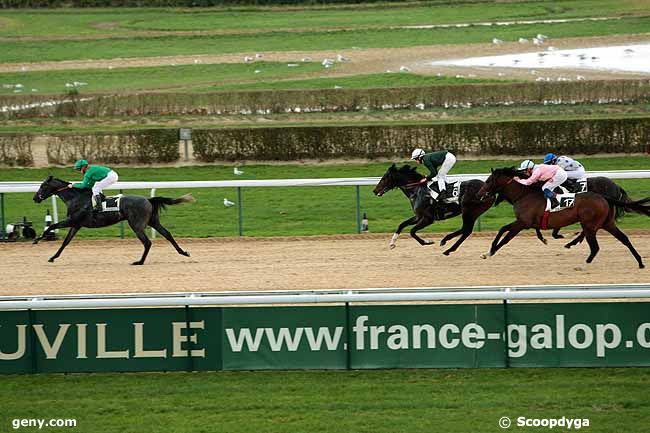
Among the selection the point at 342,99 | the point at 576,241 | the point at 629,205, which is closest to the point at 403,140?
the point at 342,99

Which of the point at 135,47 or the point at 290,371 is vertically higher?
the point at 135,47

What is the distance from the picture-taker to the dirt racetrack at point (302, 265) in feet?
43.4

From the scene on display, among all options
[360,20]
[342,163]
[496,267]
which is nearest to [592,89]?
[342,163]

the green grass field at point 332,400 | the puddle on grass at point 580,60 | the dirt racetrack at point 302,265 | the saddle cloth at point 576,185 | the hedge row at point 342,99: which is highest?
the puddle on grass at point 580,60

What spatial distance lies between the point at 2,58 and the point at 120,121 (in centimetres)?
1326

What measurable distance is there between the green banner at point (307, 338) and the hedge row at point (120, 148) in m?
11.8

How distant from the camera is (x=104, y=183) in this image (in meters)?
14.8

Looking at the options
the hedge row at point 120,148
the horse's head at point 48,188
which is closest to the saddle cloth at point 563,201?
the horse's head at point 48,188

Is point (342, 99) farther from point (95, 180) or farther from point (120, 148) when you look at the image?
point (95, 180)

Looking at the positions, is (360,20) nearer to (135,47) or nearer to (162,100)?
(135,47)

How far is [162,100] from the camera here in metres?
27.4

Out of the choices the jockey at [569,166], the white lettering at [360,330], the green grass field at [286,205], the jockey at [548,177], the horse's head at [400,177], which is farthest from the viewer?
the green grass field at [286,205]

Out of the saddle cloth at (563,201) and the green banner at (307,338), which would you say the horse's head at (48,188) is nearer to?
the green banner at (307,338)

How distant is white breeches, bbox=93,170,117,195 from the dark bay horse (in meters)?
3.16
